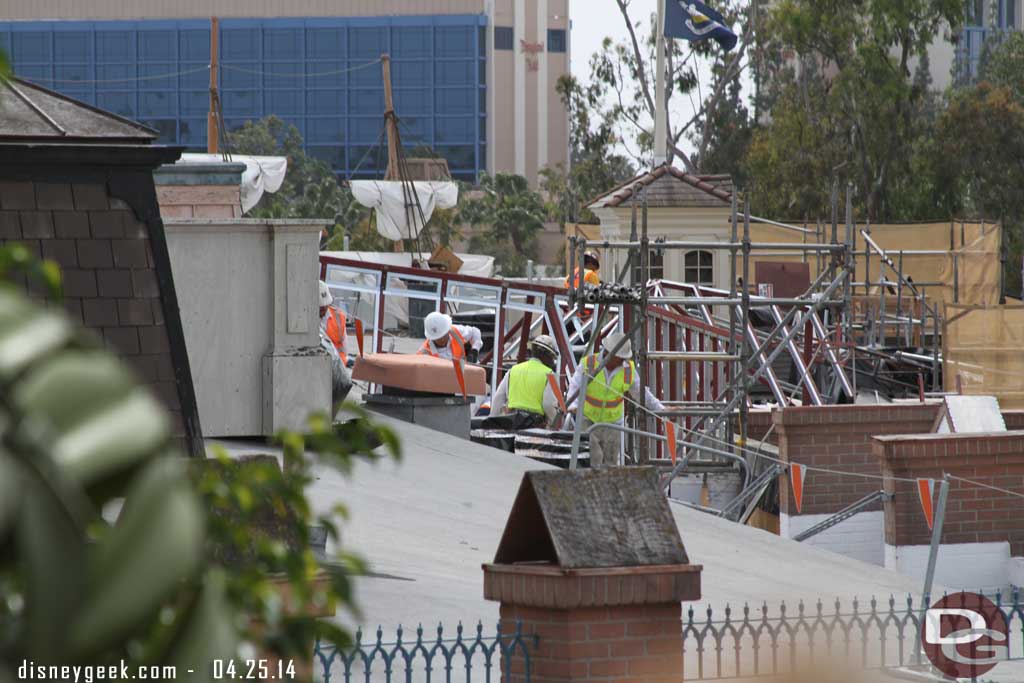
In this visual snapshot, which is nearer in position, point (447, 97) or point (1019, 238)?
point (1019, 238)

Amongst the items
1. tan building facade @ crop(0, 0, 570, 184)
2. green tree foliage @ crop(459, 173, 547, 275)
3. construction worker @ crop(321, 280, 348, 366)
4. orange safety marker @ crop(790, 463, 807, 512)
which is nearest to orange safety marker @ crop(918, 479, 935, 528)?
orange safety marker @ crop(790, 463, 807, 512)

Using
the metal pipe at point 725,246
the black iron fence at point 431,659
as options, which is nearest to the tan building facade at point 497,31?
the metal pipe at point 725,246

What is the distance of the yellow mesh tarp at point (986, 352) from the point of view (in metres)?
21.5

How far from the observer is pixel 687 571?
16.8 feet

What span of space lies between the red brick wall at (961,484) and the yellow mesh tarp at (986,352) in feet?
34.8

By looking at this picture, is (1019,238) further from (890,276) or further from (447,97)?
(447,97)

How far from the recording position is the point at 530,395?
1484 cm

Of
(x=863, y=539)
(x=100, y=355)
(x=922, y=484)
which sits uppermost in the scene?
(x=100, y=355)

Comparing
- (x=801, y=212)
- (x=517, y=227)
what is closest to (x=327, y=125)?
(x=517, y=227)

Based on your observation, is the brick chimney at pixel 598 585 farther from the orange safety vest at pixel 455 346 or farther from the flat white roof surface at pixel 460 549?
the orange safety vest at pixel 455 346

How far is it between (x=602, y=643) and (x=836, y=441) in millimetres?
8322

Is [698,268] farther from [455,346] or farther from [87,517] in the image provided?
[87,517]

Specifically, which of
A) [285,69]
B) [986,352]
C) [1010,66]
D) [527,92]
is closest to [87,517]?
[986,352]

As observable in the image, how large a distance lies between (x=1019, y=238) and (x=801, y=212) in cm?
646
